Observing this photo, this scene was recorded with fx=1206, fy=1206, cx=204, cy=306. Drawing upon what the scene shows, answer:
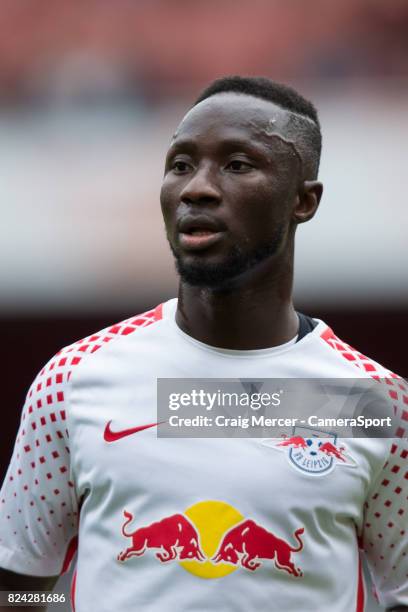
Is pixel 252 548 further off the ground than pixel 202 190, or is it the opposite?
pixel 202 190

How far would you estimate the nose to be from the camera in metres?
3.40

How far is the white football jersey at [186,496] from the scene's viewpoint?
3.34 metres

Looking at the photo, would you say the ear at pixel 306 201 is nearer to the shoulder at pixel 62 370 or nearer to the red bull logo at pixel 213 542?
the shoulder at pixel 62 370

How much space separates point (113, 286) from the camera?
33.3 ft

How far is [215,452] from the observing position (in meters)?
3.44

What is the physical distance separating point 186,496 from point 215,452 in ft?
0.51

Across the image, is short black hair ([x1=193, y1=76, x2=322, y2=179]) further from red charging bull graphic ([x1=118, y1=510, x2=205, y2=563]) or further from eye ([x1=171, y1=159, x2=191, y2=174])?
red charging bull graphic ([x1=118, y1=510, x2=205, y2=563])

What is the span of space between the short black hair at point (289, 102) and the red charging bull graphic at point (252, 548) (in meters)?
1.11

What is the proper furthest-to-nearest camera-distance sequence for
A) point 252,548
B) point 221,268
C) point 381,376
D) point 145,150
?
point 145,150, point 381,376, point 221,268, point 252,548

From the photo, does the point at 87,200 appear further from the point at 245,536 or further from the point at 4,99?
the point at 245,536

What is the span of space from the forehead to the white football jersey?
2.02ft

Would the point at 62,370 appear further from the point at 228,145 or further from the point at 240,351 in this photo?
the point at 228,145

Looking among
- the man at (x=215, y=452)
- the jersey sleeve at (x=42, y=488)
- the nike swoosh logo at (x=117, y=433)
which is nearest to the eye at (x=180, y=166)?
the man at (x=215, y=452)

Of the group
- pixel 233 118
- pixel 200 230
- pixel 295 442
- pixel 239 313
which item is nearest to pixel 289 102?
pixel 233 118
